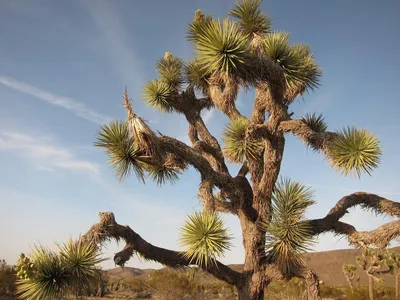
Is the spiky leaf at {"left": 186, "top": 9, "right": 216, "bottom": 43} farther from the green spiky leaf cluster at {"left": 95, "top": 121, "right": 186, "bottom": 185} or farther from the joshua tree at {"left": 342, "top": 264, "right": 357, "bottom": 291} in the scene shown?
the joshua tree at {"left": 342, "top": 264, "right": 357, "bottom": 291}

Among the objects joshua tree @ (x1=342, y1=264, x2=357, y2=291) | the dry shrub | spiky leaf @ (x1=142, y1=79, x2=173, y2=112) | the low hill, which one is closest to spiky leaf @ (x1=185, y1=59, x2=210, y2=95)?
spiky leaf @ (x1=142, y1=79, x2=173, y2=112)

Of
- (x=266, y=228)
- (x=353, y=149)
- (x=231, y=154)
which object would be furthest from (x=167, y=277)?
(x=353, y=149)

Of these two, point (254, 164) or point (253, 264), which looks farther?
point (254, 164)

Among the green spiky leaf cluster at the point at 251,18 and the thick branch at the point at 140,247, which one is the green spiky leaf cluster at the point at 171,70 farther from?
the thick branch at the point at 140,247

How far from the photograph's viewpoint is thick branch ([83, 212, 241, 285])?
6.25 meters

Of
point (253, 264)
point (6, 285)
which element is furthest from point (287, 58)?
point (6, 285)

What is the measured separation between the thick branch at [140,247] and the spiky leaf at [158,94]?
12.7 feet

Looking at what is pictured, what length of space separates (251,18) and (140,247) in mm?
6405

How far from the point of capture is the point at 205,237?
19.6 ft

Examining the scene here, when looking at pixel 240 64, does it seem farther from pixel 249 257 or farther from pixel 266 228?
pixel 249 257

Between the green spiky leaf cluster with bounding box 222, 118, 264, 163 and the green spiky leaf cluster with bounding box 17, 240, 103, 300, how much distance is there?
4.04m

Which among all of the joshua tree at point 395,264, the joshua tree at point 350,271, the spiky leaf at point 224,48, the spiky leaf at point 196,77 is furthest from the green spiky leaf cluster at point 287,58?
the joshua tree at point 350,271

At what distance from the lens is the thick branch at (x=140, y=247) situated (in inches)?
246

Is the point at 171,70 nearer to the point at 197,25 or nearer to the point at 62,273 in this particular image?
the point at 197,25
